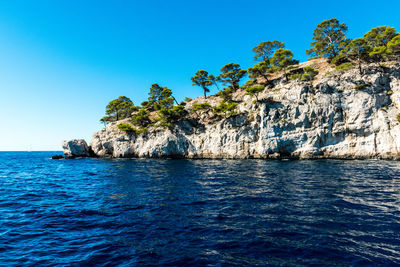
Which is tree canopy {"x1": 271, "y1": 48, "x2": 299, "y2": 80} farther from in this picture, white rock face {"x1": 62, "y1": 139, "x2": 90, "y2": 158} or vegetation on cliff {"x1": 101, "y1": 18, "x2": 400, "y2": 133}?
white rock face {"x1": 62, "y1": 139, "x2": 90, "y2": 158}

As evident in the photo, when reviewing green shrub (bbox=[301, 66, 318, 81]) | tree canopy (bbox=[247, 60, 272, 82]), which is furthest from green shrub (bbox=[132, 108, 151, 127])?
green shrub (bbox=[301, 66, 318, 81])

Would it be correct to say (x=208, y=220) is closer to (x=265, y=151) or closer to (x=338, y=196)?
(x=338, y=196)

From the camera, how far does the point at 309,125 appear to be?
40.0 metres

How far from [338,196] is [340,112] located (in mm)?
34500

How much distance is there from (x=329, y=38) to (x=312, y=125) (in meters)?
37.9

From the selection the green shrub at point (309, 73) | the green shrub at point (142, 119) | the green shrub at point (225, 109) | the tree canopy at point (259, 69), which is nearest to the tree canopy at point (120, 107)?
the green shrub at point (142, 119)

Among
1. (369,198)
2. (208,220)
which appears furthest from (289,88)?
(208,220)

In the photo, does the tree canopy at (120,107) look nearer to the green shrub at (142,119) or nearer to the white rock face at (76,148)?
the green shrub at (142,119)

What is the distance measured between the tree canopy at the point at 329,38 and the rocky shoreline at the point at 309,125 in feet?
58.6

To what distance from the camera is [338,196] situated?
39.8ft

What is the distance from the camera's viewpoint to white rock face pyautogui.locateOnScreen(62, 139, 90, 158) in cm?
6475

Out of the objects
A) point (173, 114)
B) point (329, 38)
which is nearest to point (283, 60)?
point (329, 38)

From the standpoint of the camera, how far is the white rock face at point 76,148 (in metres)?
64.8

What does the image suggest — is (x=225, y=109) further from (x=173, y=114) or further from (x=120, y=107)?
(x=120, y=107)
